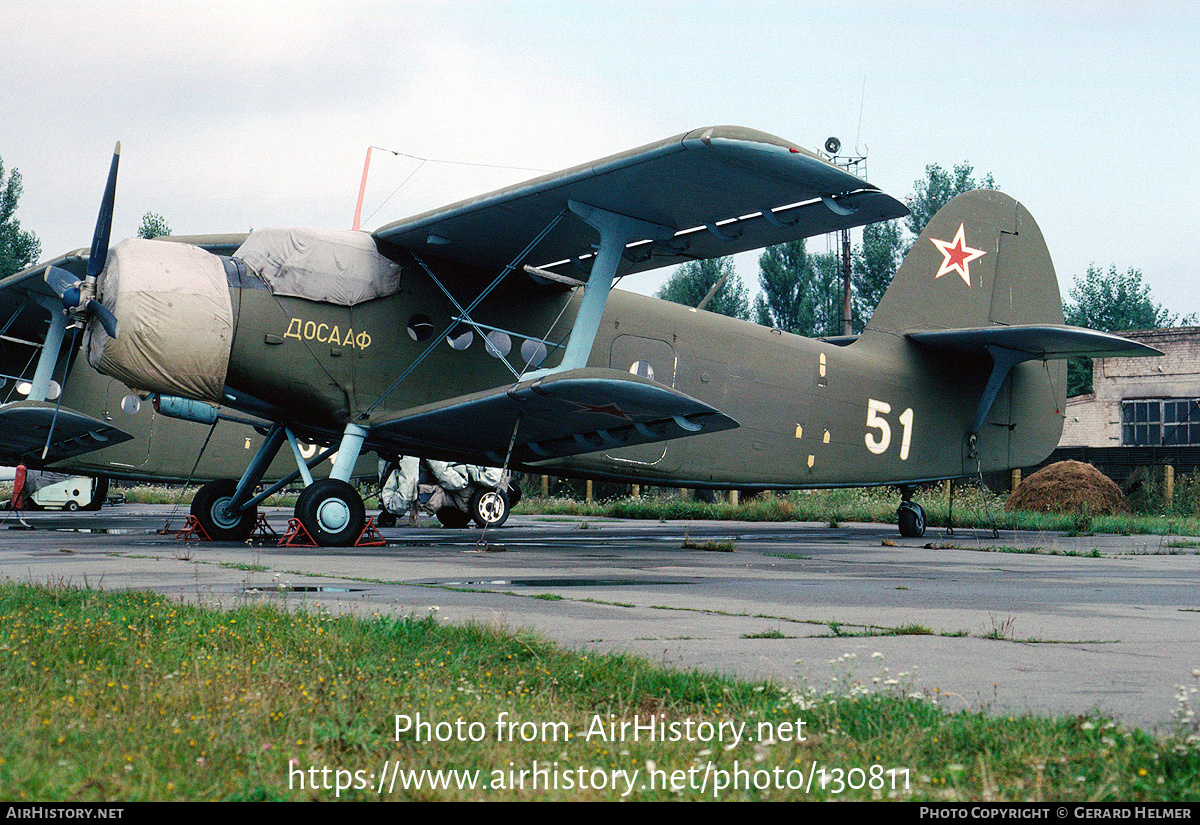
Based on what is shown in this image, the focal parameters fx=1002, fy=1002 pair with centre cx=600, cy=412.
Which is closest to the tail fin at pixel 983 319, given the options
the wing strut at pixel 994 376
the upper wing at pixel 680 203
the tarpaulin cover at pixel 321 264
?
the wing strut at pixel 994 376

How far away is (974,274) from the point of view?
50.4ft

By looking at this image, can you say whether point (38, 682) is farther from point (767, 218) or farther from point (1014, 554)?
point (1014, 554)

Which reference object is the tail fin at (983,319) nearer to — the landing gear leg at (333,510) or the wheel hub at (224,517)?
the landing gear leg at (333,510)

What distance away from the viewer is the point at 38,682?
2.81 m

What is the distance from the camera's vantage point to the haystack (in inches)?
790

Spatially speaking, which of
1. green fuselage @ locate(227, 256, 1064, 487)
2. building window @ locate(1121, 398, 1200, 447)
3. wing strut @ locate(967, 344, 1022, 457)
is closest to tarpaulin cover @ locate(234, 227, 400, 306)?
green fuselage @ locate(227, 256, 1064, 487)

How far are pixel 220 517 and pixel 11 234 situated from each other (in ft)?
187

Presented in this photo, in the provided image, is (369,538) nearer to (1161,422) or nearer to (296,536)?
(296,536)

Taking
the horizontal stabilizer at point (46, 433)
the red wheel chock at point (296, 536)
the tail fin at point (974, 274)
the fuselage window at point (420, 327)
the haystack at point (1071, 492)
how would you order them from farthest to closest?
the haystack at point (1071, 492) < the tail fin at point (974, 274) < the horizontal stabilizer at point (46, 433) < the fuselage window at point (420, 327) < the red wheel chock at point (296, 536)

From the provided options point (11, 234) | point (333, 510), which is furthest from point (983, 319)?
point (11, 234)

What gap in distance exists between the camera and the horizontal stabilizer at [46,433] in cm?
1366

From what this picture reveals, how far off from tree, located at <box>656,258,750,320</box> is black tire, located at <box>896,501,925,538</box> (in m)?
43.2

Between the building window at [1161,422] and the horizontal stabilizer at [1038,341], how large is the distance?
25165 mm
